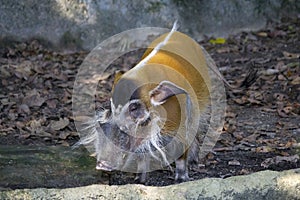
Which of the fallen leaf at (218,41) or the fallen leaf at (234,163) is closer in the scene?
the fallen leaf at (234,163)

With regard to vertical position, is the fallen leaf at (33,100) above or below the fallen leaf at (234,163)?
below

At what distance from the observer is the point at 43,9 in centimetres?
645

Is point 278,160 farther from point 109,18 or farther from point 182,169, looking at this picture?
point 109,18

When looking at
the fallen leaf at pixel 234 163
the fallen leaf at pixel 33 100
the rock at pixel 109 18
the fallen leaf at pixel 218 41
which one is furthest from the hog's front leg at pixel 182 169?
the fallen leaf at pixel 218 41

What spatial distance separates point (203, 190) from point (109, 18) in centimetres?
388

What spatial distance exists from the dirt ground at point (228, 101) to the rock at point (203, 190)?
1.93 feet

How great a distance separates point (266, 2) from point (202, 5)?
2.39 feet

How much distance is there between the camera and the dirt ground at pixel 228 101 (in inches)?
154

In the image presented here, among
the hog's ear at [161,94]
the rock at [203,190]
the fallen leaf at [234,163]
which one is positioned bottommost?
the fallen leaf at [234,163]

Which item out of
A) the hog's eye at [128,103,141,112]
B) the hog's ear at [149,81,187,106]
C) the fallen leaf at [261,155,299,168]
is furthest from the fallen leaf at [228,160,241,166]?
the hog's eye at [128,103,141,112]

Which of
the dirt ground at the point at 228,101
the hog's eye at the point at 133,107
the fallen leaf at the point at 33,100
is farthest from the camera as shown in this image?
the fallen leaf at the point at 33,100

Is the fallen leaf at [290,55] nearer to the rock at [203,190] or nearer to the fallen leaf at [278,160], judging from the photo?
the fallen leaf at [278,160]

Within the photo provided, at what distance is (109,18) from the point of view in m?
6.61

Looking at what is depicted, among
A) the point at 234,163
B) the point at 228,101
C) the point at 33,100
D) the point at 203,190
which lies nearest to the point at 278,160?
the point at 234,163
